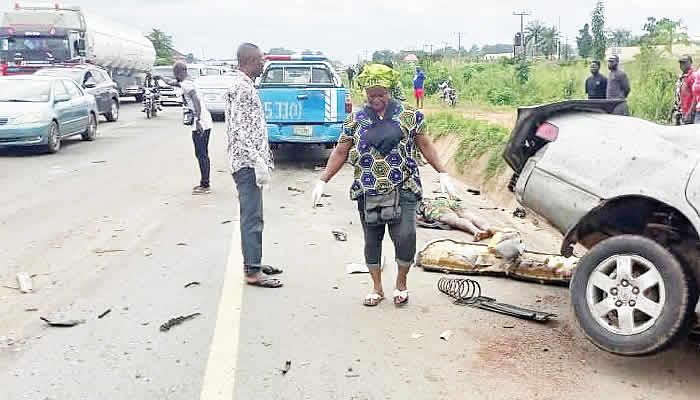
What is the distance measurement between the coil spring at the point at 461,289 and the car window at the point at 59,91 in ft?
38.4

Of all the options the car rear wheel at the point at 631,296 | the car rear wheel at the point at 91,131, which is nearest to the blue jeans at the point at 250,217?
the car rear wheel at the point at 631,296

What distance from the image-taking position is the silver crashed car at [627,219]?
4.25 metres

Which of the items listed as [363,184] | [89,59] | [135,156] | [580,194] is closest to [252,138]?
[363,184]

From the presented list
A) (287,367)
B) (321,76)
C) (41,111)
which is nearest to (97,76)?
(41,111)

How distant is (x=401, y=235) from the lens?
216 inches

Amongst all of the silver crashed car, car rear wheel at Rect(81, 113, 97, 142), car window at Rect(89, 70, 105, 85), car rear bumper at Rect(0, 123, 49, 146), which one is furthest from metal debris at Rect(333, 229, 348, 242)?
car window at Rect(89, 70, 105, 85)

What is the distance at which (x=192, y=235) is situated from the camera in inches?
313

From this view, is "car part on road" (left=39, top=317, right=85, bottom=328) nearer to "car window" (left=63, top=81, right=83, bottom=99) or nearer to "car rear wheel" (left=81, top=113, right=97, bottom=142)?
"car window" (left=63, top=81, right=83, bottom=99)

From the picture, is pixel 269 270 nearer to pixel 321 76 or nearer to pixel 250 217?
pixel 250 217

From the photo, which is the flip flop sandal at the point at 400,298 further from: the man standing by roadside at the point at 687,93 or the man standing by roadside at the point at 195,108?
the man standing by roadside at the point at 687,93

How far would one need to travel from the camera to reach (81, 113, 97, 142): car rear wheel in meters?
17.1

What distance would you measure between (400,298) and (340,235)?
7.90 ft

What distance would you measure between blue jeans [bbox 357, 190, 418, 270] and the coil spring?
51cm

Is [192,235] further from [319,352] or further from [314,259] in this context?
[319,352]
